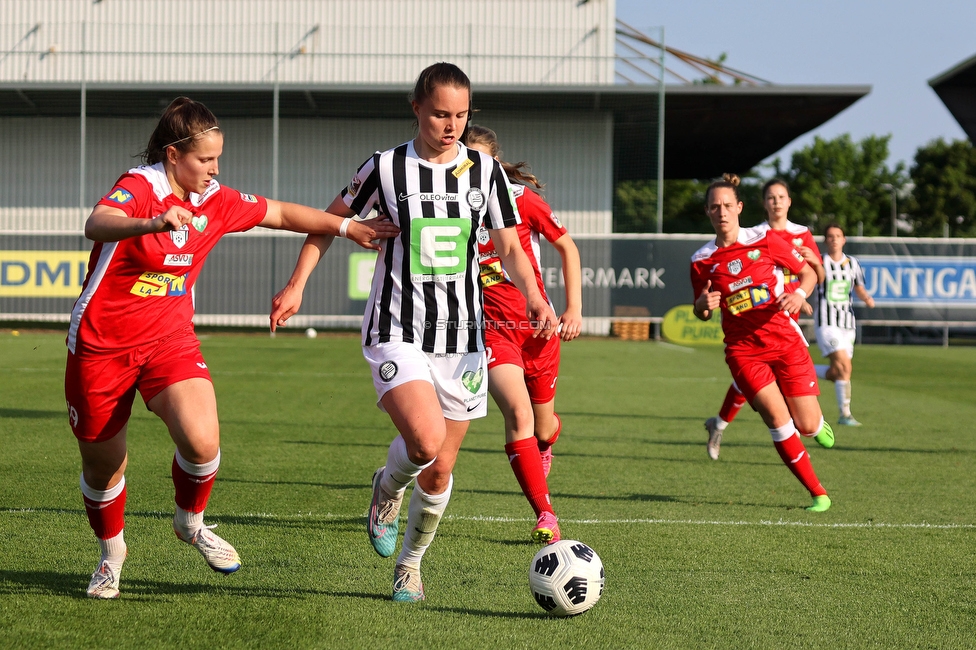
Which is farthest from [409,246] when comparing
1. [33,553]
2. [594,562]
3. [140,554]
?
[33,553]

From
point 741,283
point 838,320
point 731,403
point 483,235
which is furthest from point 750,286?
point 838,320

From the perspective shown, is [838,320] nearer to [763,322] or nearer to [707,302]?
[763,322]

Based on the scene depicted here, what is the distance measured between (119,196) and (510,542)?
243 centimetres

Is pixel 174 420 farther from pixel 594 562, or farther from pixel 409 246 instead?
pixel 594 562

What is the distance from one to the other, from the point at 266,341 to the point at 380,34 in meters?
9.51

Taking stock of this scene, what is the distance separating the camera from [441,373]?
391 centimetres

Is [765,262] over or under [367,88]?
under

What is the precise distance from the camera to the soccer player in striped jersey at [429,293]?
383cm

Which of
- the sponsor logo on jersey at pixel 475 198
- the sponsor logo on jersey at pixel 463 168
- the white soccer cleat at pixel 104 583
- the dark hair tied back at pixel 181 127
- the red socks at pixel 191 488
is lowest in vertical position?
the white soccer cleat at pixel 104 583

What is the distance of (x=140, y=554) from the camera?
14.7 feet

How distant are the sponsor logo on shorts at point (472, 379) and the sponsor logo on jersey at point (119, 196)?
1.37 meters

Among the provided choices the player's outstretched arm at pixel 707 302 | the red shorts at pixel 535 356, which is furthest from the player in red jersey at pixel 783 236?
the red shorts at pixel 535 356

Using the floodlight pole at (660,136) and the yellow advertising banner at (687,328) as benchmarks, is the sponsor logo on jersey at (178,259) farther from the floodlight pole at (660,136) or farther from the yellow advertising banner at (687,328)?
the floodlight pole at (660,136)

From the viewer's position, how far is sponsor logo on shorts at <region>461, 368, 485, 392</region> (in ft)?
13.0
